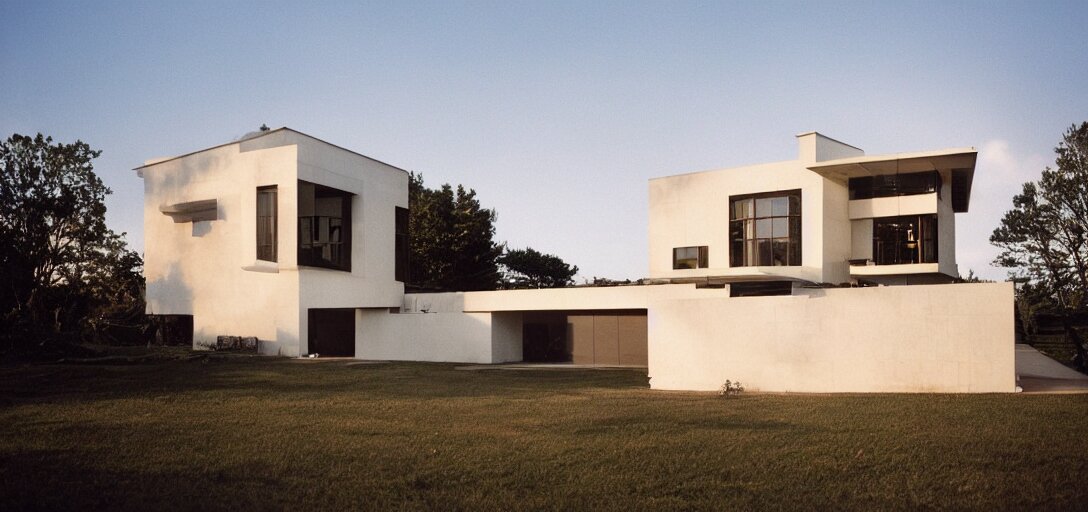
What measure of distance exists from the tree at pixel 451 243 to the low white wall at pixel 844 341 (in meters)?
26.4

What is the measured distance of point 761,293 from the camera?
966 inches

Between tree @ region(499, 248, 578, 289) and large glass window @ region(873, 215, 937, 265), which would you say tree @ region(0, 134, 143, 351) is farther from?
large glass window @ region(873, 215, 937, 265)

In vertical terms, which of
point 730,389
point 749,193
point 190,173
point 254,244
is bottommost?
point 730,389

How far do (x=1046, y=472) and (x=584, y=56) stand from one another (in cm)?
1730

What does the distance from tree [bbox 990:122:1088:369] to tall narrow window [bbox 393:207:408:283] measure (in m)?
31.9

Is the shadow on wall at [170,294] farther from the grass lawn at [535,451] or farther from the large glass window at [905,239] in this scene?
the large glass window at [905,239]

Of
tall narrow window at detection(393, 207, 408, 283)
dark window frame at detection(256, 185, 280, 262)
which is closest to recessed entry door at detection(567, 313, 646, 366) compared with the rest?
tall narrow window at detection(393, 207, 408, 283)

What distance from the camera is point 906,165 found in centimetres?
2592

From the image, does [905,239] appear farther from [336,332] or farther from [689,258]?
[336,332]

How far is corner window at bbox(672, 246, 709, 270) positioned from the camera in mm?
29141

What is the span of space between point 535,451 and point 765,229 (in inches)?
770

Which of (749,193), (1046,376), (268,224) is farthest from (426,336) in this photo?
(1046,376)

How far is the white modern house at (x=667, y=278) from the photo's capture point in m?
18.5

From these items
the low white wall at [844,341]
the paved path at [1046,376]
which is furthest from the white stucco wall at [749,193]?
the paved path at [1046,376]
